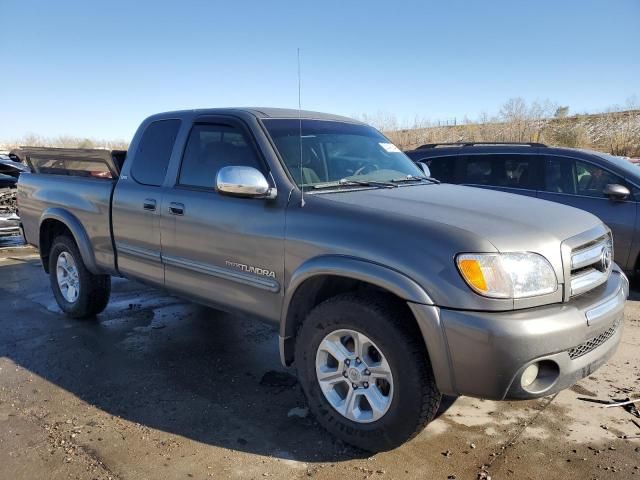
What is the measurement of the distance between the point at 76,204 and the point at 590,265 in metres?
4.26

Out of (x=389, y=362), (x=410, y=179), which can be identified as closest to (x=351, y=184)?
(x=410, y=179)

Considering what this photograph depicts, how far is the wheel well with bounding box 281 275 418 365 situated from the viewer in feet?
10.1

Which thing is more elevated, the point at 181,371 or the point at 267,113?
the point at 267,113

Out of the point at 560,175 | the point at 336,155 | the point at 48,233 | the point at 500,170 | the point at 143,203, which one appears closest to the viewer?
the point at 336,155

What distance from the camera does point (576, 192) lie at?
21.3 ft

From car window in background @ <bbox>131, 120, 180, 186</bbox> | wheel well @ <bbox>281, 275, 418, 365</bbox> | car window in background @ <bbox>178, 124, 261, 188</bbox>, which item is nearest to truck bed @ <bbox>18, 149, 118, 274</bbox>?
car window in background @ <bbox>131, 120, 180, 186</bbox>

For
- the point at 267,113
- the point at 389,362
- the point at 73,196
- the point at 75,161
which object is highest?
the point at 267,113

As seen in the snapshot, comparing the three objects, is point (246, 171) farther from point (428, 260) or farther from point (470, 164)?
point (470, 164)

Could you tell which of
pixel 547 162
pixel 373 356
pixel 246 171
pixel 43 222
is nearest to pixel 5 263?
pixel 43 222

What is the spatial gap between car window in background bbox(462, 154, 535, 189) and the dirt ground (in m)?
2.61

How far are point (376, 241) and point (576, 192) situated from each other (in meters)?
4.73

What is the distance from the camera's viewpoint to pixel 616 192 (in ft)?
19.9

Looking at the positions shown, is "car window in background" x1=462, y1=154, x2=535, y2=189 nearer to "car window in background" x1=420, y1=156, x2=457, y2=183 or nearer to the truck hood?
"car window in background" x1=420, y1=156, x2=457, y2=183

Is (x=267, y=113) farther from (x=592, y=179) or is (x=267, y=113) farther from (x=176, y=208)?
(x=592, y=179)
